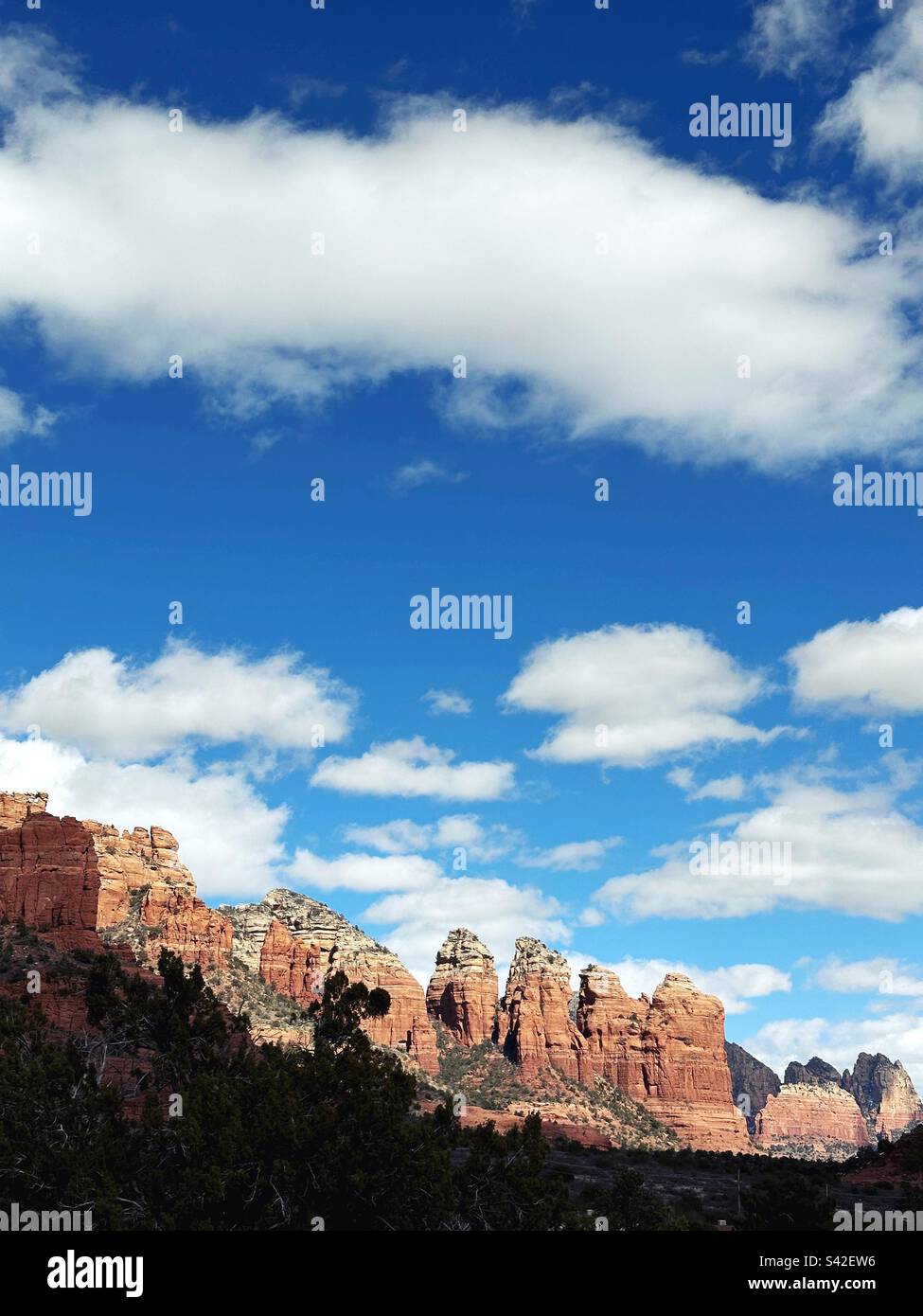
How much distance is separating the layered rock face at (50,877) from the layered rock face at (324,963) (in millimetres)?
42664

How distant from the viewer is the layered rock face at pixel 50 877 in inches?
4668

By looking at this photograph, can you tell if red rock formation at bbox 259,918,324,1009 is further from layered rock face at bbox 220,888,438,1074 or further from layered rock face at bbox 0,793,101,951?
layered rock face at bbox 0,793,101,951

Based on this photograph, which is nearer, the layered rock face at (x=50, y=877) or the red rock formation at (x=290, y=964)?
the layered rock face at (x=50, y=877)

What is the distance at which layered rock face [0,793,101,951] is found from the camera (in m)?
119

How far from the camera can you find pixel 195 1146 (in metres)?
34.8

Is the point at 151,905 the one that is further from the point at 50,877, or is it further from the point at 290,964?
the point at 290,964

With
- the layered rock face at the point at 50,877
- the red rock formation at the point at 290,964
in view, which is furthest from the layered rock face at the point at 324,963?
the layered rock face at the point at 50,877

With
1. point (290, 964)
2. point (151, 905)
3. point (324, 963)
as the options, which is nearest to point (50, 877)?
point (151, 905)

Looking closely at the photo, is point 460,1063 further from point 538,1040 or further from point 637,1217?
point 637,1217

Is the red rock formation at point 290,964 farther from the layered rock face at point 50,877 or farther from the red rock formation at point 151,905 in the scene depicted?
the layered rock face at point 50,877

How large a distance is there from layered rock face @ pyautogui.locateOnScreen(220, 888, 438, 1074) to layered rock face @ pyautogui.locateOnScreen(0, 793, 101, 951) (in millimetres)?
42664

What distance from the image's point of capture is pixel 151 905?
147 m
